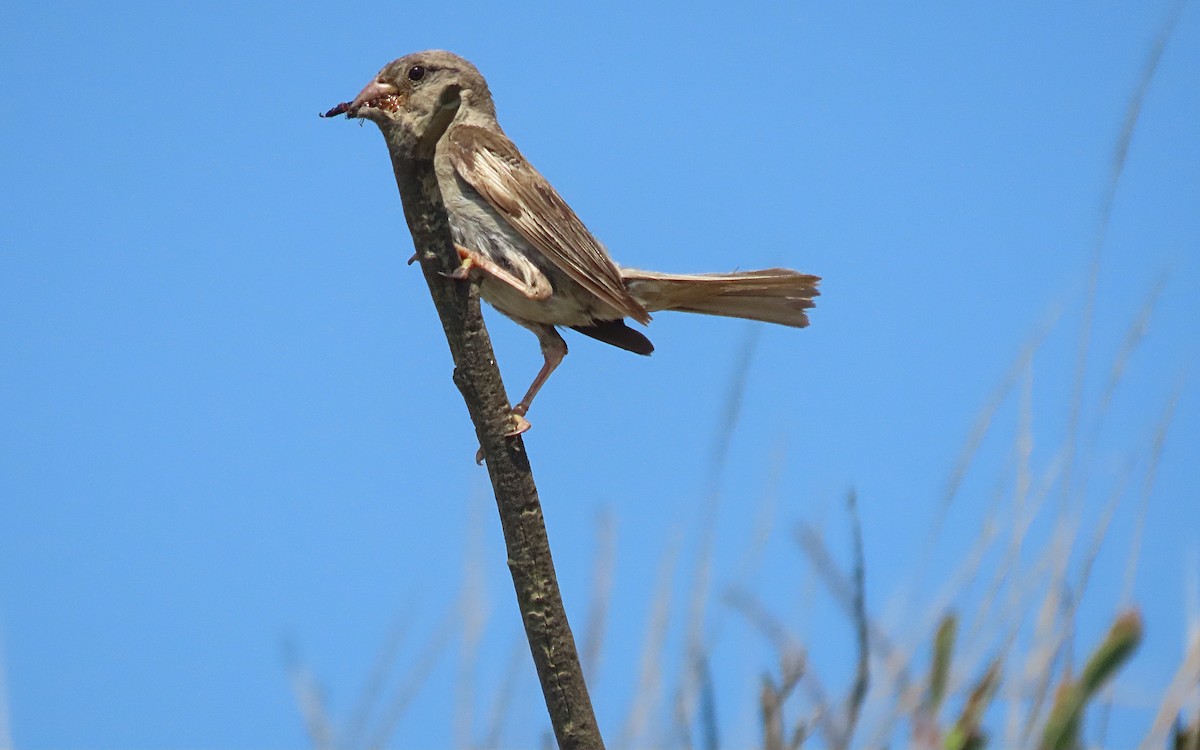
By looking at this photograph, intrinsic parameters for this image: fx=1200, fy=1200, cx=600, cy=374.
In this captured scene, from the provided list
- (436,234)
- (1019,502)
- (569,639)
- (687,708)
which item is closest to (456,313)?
(436,234)

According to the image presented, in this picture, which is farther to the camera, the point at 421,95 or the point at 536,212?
the point at 536,212

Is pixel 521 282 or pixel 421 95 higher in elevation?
pixel 421 95

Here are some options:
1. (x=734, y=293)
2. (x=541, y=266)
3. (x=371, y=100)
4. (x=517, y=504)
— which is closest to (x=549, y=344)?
(x=541, y=266)

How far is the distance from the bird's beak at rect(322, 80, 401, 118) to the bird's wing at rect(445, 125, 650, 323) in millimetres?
609

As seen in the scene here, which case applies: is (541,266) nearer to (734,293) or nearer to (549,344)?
(549,344)

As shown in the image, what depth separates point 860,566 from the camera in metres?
1.43

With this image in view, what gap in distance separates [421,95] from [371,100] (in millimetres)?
679

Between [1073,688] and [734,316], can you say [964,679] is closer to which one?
[1073,688]

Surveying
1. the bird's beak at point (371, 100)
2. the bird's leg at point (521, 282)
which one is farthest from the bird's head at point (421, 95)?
the bird's leg at point (521, 282)

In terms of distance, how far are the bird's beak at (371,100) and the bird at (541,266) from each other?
0.45 feet

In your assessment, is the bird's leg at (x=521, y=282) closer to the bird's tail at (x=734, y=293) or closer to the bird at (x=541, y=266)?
the bird at (x=541, y=266)

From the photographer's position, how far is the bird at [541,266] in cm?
415

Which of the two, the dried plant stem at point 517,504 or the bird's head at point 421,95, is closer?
the bird's head at point 421,95

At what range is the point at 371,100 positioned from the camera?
3457 mm
